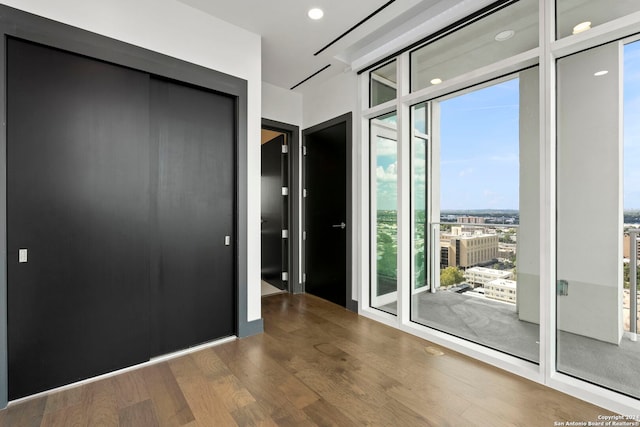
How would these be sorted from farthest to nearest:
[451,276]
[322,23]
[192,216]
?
1. [451,276]
2. [322,23]
3. [192,216]

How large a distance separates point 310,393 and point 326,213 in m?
2.48

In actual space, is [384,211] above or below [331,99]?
below

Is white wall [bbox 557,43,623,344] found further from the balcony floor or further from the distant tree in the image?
the distant tree

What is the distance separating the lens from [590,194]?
200 cm

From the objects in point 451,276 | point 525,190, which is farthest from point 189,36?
point 451,276

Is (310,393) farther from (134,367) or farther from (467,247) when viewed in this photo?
(467,247)

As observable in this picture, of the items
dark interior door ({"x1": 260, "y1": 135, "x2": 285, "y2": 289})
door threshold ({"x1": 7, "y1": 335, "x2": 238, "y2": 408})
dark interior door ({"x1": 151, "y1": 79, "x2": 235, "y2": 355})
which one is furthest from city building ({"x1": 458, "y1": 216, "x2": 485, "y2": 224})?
dark interior door ({"x1": 260, "y1": 135, "x2": 285, "y2": 289})

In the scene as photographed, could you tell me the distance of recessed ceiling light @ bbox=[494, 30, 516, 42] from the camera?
91.8 inches

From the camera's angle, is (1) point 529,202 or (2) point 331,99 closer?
(1) point 529,202

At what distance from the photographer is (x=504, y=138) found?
→ 2.48 meters

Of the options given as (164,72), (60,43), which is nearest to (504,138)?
(164,72)

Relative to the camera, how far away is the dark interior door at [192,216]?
8.27ft

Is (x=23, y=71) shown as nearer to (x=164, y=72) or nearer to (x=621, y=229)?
(x=164, y=72)

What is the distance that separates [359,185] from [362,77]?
1278 mm
